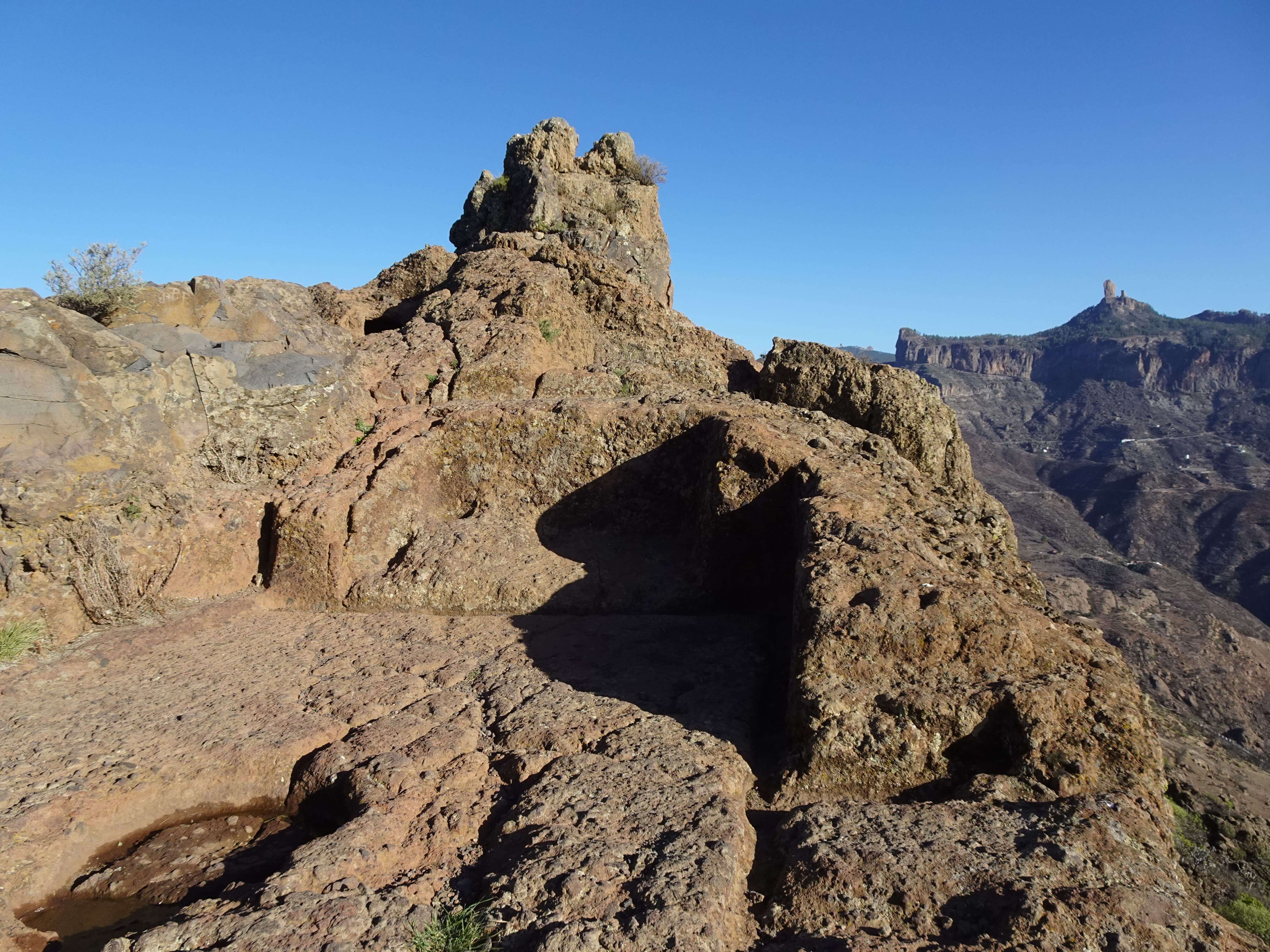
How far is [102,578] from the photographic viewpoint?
16.8 feet

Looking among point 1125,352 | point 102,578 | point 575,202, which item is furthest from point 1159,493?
point 102,578

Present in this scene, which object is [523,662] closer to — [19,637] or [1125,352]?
[19,637]

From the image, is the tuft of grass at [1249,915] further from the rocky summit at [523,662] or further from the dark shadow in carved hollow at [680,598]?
the dark shadow in carved hollow at [680,598]

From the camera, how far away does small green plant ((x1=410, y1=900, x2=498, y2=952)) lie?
2465mm

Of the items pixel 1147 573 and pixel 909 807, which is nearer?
pixel 909 807

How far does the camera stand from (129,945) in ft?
8.06

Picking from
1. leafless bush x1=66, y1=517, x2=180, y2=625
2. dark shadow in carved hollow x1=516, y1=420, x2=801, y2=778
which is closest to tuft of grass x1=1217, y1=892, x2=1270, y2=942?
dark shadow in carved hollow x1=516, y1=420, x2=801, y2=778

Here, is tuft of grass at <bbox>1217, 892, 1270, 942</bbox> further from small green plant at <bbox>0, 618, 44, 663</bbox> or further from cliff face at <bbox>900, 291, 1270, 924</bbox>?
small green plant at <bbox>0, 618, 44, 663</bbox>

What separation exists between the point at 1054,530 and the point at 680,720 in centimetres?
6643

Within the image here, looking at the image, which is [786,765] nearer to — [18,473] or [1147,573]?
[18,473]

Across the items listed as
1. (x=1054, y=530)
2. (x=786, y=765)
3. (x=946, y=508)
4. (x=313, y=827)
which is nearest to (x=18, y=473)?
(x=313, y=827)

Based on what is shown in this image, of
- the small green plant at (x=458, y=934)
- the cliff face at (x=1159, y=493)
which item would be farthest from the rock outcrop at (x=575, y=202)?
the small green plant at (x=458, y=934)

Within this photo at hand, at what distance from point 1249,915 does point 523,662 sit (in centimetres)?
379

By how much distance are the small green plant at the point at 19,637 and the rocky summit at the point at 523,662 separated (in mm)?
67
